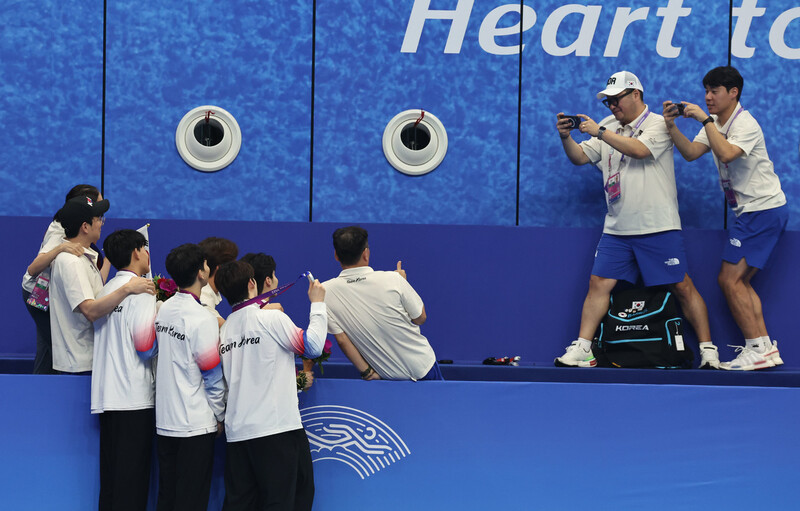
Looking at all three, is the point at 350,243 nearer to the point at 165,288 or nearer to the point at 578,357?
the point at 165,288

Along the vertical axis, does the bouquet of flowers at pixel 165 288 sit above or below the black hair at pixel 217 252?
below

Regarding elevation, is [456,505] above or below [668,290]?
below

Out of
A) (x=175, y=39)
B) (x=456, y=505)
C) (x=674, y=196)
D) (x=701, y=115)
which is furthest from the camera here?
(x=175, y=39)

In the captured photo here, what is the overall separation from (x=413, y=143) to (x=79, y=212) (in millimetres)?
2505

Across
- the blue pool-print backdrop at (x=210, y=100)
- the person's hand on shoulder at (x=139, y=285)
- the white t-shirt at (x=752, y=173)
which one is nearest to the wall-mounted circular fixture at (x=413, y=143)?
the blue pool-print backdrop at (x=210, y=100)

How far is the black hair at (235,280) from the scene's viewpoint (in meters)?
3.47

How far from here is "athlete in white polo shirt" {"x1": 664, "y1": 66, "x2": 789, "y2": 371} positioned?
5008 mm

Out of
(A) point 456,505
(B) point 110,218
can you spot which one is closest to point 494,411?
(A) point 456,505

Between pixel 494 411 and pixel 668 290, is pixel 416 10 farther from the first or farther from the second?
pixel 494 411

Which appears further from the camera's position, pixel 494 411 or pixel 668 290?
pixel 668 290

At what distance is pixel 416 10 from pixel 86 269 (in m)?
3.03

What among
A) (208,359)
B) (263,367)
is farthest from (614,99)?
(208,359)

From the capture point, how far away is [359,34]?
578 centimetres

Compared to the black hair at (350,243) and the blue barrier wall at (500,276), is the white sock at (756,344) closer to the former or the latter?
the blue barrier wall at (500,276)
